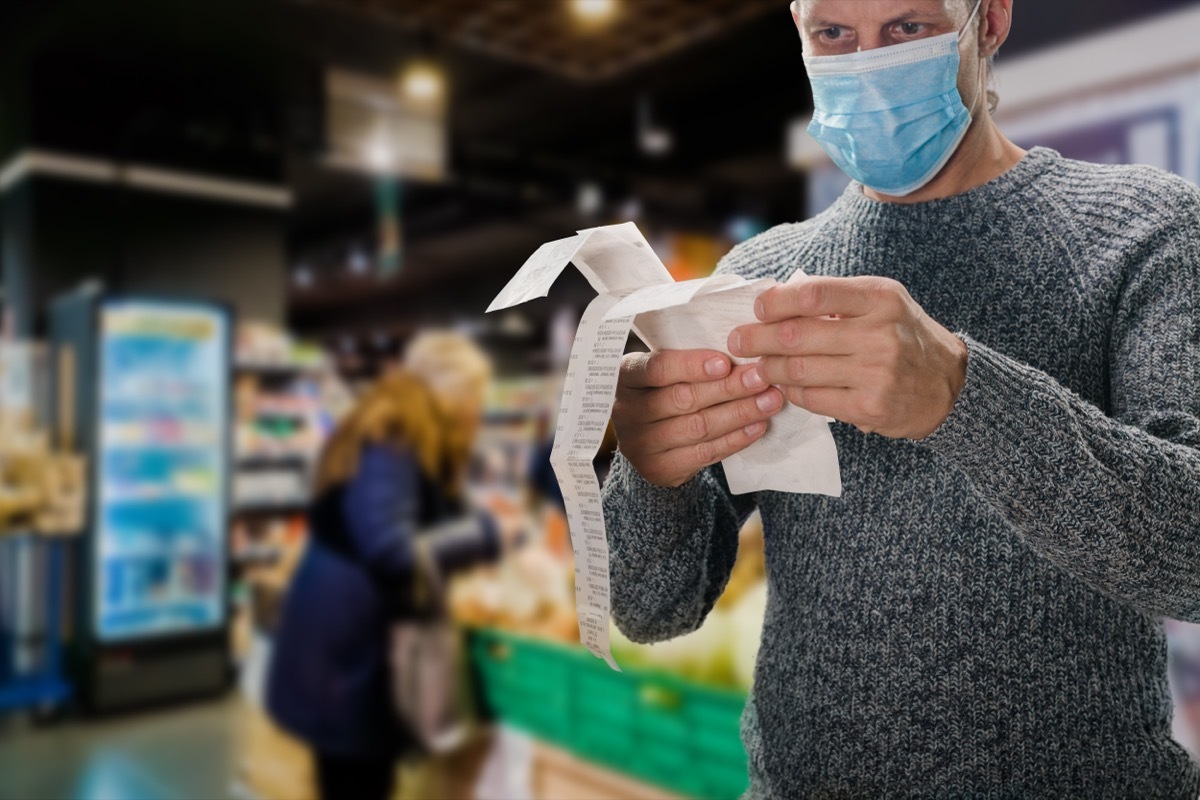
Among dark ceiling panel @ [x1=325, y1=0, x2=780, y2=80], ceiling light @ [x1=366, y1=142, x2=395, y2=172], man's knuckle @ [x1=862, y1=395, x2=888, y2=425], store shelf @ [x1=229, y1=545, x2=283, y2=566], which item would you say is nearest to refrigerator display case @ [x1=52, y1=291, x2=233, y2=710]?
store shelf @ [x1=229, y1=545, x2=283, y2=566]

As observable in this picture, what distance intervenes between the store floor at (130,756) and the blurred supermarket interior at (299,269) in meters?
0.02

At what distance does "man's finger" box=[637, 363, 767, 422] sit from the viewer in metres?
0.88

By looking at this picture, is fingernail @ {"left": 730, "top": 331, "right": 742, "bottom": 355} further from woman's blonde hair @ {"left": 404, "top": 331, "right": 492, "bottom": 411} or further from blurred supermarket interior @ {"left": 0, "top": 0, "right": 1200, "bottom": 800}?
woman's blonde hair @ {"left": 404, "top": 331, "right": 492, "bottom": 411}

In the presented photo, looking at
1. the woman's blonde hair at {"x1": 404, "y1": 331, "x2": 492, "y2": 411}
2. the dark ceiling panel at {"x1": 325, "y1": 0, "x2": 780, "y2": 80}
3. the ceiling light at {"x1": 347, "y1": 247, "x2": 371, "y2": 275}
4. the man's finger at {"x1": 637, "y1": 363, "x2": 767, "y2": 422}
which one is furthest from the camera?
the ceiling light at {"x1": 347, "y1": 247, "x2": 371, "y2": 275}

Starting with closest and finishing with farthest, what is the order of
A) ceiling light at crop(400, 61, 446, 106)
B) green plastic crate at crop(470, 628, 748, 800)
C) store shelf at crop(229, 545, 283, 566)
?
1. green plastic crate at crop(470, 628, 748, 800)
2. ceiling light at crop(400, 61, 446, 106)
3. store shelf at crop(229, 545, 283, 566)

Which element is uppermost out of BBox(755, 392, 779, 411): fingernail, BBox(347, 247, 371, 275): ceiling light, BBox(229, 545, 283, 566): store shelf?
BBox(347, 247, 371, 275): ceiling light

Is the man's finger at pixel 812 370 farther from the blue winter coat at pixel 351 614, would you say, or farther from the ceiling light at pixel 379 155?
the ceiling light at pixel 379 155

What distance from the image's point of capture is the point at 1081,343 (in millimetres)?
945

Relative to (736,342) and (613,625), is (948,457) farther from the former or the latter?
(613,625)

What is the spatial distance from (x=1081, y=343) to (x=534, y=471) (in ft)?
15.9

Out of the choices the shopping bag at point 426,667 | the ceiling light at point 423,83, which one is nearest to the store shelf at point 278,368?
the ceiling light at point 423,83

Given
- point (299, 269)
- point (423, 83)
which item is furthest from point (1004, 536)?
point (299, 269)

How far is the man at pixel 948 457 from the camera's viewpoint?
783 millimetres

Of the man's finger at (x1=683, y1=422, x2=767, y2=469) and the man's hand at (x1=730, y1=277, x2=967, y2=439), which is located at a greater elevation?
the man's hand at (x1=730, y1=277, x2=967, y2=439)
